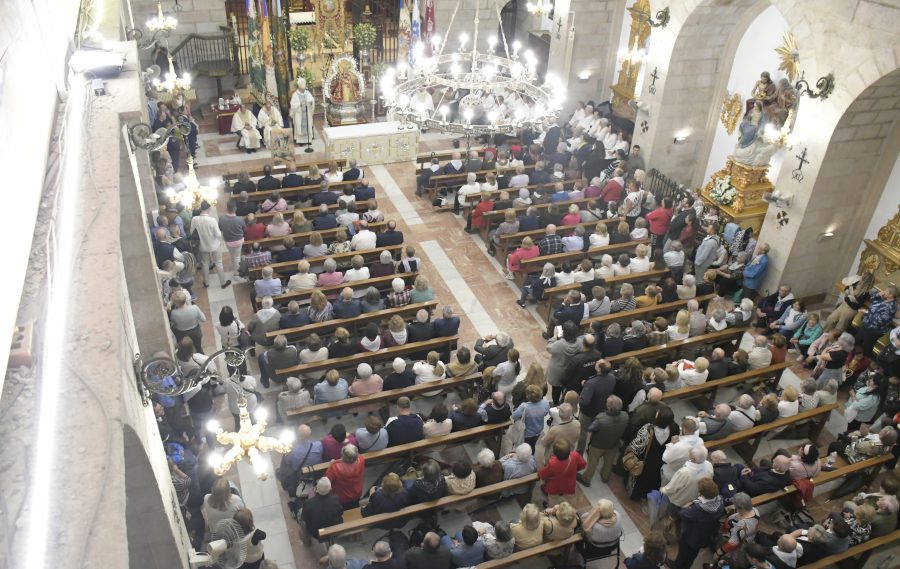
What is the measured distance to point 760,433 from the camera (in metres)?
8.77

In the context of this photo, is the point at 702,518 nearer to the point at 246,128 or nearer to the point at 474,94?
the point at 474,94

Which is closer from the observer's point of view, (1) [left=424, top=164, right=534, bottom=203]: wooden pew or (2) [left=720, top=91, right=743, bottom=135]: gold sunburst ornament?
(2) [left=720, top=91, right=743, bottom=135]: gold sunburst ornament

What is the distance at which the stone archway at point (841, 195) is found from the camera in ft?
35.5

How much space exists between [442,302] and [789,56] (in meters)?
7.09

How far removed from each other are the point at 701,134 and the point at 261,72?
33.3 feet

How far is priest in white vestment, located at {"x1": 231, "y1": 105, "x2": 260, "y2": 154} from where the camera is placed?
54.5 feet

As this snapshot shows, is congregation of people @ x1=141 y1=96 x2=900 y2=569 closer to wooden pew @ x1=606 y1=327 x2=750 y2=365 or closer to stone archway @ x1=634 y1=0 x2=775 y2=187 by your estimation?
wooden pew @ x1=606 y1=327 x2=750 y2=365

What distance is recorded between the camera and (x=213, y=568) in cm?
671

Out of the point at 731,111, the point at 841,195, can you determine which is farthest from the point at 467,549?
the point at 731,111

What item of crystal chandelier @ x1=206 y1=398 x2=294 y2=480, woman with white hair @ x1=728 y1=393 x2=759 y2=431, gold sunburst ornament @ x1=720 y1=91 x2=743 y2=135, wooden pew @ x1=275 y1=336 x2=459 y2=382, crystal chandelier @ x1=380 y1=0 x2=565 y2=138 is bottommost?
wooden pew @ x1=275 y1=336 x2=459 y2=382

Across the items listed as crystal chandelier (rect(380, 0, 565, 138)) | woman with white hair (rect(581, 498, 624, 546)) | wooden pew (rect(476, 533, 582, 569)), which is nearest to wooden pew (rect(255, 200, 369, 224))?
crystal chandelier (rect(380, 0, 565, 138))

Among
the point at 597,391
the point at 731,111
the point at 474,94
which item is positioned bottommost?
the point at 597,391

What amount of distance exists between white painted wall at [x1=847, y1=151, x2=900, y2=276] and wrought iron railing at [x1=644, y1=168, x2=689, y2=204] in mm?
3413

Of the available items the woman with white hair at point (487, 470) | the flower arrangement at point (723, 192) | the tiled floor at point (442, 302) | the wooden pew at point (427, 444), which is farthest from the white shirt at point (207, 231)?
the flower arrangement at point (723, 192)
